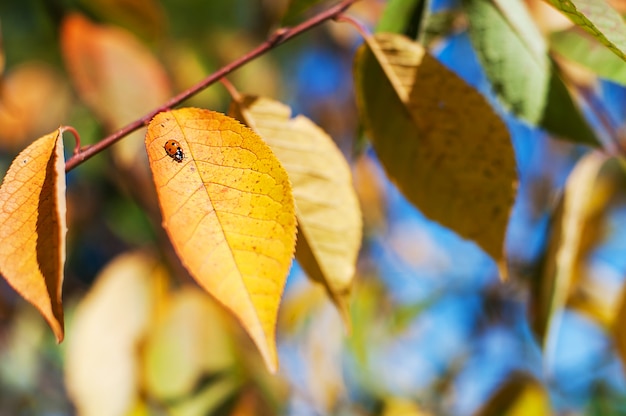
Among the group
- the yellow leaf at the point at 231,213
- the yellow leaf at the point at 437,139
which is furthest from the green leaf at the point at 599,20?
the yellow leaf at the point at 231,213

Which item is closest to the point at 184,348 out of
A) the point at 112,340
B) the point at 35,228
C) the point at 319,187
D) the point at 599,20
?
the point at 112,340

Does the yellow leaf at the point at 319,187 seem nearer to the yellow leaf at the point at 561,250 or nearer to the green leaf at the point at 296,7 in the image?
the green leaf at the point at 296,7

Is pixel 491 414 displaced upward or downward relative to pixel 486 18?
downward

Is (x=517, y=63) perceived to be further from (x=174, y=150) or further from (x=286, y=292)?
(x=286, y=292)

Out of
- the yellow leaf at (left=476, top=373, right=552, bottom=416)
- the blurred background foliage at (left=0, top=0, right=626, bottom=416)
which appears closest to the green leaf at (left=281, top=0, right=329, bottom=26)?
the blurred background foliage at (left=0, top=0, right=626, bottom=416)

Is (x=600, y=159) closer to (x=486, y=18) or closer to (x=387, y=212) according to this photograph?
(x=486, y=18)

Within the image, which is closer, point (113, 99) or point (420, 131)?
point (420, 131)

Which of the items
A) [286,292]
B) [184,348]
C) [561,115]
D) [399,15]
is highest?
[399,15]

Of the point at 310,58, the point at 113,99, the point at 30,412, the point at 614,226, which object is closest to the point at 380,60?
the point at 113,99
